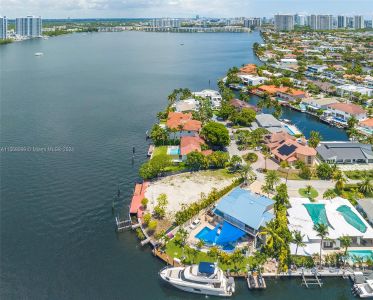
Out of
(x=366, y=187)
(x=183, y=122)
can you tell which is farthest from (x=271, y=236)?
(x=183, y=122)

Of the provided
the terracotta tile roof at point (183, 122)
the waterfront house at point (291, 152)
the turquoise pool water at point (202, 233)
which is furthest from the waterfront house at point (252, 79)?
the turquoise pool water at point (202, 233)

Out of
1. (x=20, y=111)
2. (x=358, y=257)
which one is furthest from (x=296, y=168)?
(x=20, y=111)

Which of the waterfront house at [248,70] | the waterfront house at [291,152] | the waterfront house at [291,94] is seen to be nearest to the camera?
the waterfront house at [291,152]

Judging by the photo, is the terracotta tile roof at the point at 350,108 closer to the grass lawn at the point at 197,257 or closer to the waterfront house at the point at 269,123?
the waterfront house at the point at 269,123

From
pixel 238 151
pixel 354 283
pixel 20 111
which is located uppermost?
pixel 20 111

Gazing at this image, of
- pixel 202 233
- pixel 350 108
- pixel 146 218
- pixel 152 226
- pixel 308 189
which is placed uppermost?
pixel 350 108

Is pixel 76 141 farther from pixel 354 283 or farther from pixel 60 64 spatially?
pixel 60 64

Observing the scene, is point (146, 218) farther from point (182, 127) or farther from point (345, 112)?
point (345, 112)
